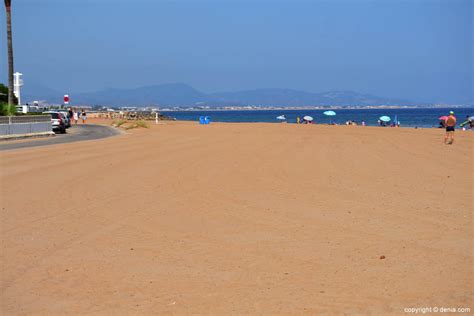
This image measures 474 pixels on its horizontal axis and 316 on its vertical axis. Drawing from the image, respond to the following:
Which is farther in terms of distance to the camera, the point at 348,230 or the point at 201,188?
the point at 201,188

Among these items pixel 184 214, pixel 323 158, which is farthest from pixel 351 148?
pixel 184 214

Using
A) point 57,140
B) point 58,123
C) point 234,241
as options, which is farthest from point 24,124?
point 234,241

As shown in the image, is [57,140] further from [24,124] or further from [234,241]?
[234,241]

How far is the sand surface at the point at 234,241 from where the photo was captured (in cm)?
671

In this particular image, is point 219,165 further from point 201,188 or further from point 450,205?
point 450,205

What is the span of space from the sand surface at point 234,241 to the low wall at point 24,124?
1638 cm

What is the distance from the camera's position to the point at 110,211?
11.5 metres

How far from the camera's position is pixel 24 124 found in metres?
35.3

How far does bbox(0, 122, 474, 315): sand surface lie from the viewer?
6.71m

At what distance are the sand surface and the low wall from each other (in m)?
16.4

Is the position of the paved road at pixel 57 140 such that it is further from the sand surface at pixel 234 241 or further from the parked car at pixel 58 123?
the sand surface at pixel 234 241

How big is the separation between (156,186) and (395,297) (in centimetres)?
864

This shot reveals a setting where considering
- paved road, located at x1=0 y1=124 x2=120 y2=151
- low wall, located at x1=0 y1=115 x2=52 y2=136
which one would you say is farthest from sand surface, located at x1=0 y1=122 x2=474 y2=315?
low wall, located at x1=0 y1=115 x2=52 y2=136

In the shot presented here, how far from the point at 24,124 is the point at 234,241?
28.6 meters
